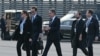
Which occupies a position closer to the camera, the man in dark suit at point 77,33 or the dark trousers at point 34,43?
the dark trousers at point 34,43

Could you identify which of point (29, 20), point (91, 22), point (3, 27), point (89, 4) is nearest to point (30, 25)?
point (29, 20)

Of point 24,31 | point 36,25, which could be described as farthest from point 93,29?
point 24,31

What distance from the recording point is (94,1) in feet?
161

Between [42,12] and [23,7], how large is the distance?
2148 mm

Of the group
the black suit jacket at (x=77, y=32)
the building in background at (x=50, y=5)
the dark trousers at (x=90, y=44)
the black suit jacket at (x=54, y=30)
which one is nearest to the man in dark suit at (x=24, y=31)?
the black suit jacket at (x=54, y=30)

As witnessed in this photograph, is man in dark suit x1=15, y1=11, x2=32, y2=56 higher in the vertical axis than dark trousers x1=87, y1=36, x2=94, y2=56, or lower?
higher

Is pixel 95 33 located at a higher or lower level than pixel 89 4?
higher

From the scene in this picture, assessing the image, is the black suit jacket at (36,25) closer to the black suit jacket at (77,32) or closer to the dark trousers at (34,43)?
the dark trousers at (34,43)

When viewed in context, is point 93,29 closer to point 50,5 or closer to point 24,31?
point 24,31

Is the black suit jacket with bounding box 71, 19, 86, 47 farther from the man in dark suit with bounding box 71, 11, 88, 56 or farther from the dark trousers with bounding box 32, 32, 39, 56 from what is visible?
the dark trousers with bounding box 32, 32, 39, 56

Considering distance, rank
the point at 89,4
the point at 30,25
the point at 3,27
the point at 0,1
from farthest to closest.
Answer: the point at 0,1 → the point at 89,4 → the point at 3,27 → the point at 30,25

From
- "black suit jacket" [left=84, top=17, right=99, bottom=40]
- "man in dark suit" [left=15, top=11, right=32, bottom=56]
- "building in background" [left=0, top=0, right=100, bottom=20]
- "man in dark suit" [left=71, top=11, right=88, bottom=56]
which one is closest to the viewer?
"man in dark suit" [left=15, top=11, right=32, bottom=56]

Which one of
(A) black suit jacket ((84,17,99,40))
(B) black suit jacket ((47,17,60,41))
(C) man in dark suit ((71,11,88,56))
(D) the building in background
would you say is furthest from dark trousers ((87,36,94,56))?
(D) the building in background

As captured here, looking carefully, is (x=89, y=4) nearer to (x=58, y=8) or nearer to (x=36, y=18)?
(x=58, y=8)
